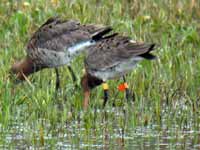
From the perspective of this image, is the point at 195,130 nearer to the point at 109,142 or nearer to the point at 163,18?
the point at 109,142

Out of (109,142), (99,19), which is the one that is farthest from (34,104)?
(99,19)

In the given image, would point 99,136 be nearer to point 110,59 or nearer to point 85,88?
point 85,88

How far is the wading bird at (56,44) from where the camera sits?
411 inches

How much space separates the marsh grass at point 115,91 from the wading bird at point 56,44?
0.47 ft

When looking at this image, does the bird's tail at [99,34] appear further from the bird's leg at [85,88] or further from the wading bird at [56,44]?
the bird's leg at [85,88]

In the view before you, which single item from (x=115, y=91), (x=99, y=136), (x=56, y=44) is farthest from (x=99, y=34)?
(x=99, y=136)

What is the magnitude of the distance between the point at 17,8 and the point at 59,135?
5.28 meters

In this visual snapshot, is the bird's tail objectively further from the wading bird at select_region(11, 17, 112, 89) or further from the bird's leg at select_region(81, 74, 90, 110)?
the bird's leg at select_region(81, 74, 90, 110)

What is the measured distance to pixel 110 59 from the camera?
9789 mm

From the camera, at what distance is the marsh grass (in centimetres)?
791

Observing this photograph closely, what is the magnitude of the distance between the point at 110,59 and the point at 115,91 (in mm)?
Result: 340

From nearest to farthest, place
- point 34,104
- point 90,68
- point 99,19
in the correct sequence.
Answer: point 34,104
point 90,68
point 99,19

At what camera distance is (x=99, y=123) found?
8.36 metres

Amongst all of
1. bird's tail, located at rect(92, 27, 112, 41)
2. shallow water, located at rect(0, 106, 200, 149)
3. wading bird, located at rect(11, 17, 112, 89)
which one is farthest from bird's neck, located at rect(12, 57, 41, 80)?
shallow water, located at rect(0, 106, 200, 149)
